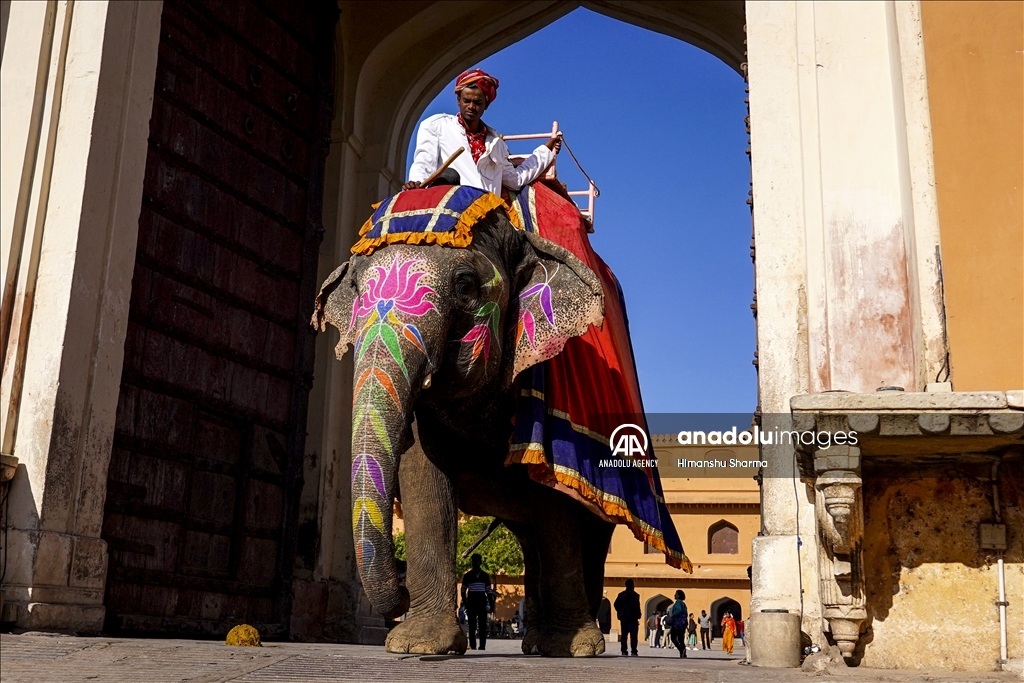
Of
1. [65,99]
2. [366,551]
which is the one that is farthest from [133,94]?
[366,551]

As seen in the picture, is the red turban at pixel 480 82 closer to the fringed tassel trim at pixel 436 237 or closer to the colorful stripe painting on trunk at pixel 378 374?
the fringed tassel trim at pixel 436 237

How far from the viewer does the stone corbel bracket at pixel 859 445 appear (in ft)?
14.9

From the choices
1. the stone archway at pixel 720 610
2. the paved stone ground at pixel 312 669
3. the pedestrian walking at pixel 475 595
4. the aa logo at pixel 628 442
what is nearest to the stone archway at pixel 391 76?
the pedestrian walking at pixel 475 595

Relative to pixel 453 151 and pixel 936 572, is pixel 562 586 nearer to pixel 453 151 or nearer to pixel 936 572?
pixel 936 572

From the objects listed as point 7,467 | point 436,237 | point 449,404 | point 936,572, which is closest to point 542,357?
point 449,404

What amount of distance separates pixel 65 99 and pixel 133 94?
468 millimetres

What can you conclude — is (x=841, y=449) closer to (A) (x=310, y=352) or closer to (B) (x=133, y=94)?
(B) (x=133, y=94)

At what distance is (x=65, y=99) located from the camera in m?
7.52

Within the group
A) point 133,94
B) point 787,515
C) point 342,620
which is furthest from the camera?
point 342,620

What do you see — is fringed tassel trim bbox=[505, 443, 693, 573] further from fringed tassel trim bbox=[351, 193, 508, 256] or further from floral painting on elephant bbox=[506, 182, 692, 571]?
fringed tassel trim bbox=[351, 193, 508, 256]

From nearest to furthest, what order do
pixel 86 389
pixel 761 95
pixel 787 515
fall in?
pixel 787 515, pixel 761 95, pixel 86 389

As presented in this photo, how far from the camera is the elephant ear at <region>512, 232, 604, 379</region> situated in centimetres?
534

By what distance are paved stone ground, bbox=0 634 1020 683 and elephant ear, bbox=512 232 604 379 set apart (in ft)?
4.82

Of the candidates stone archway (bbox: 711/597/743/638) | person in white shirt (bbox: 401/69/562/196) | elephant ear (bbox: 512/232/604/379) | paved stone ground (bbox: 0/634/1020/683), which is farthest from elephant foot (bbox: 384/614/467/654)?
stone archway (bbox: 711/597/743/638)
